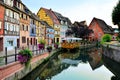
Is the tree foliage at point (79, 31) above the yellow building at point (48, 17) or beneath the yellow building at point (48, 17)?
beneath

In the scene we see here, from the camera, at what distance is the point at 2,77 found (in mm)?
13508

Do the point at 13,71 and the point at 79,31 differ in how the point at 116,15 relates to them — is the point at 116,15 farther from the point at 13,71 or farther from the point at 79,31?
the point at 79,31

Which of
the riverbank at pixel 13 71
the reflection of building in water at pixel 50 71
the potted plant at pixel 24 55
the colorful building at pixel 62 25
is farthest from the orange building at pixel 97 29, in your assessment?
the potted plant at pixel 24 55

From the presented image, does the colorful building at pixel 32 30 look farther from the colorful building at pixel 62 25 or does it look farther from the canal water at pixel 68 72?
the colorful building at pixel 62 25

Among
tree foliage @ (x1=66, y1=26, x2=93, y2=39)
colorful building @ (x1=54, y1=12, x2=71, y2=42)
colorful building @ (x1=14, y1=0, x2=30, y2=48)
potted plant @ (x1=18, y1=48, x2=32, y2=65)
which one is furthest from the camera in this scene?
colorful building @ (x1=54, y1=12, x2=71, y2=42)

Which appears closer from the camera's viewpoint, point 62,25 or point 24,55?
point 24,55

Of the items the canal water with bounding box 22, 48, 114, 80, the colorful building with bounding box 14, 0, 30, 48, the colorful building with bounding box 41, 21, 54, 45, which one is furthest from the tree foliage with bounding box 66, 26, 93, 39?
the canal water with bounding box 22, 48, 114, 80

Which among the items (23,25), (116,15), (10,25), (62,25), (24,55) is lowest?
(24,55)

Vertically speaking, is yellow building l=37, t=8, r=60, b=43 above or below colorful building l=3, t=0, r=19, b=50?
above

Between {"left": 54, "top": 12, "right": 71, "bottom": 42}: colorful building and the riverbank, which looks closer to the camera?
the riverbank

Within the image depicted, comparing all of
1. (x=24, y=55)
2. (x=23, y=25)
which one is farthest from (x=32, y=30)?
(x=24, y=55)

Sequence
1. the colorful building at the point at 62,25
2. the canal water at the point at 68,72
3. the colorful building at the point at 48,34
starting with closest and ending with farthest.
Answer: the canal water at the point at 68,72
the colorful building at the point at 48,34
the colorful building at the point at 62,25

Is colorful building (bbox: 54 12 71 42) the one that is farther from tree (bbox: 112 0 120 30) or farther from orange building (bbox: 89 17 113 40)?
tree (bbox: 112 0 120 30)

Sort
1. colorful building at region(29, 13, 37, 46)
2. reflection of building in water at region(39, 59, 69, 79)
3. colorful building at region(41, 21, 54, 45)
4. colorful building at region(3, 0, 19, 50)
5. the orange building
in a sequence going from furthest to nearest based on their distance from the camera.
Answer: the orange building, colorful building at region(41, 21, 54, 45), colorful building at region(29, 13, 37, 46), colorful building at region(3, 0, 19, 50), reflection of building in water at region(39, 59, 69, 79)
